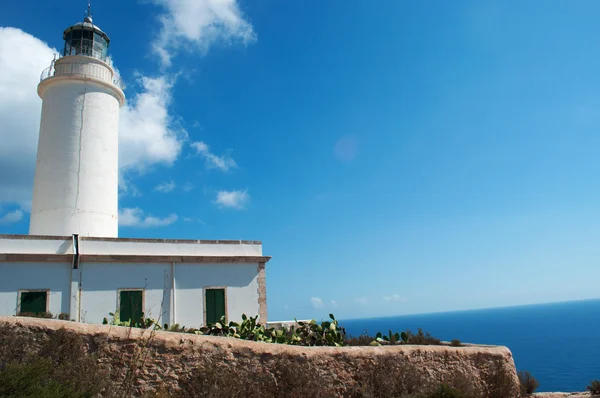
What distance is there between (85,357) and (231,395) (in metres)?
1.90

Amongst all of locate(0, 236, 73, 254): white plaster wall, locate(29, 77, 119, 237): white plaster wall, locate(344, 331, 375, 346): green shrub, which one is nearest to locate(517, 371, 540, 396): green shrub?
locate(344, 331, 375, 346): green shrub

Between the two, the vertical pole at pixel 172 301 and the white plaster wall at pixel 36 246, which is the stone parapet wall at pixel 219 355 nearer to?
the vertical pole at pixel 172 301

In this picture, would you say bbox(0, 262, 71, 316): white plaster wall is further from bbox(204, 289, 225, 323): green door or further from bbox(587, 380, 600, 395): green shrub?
bbox(587, 380, 600, 395): green shrub

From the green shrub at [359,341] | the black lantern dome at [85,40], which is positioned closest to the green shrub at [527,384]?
the green shrub at [359,341]

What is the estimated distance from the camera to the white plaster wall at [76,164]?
15.9 metres

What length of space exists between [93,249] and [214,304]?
4.37 m

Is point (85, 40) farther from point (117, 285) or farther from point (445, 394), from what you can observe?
point (445, 394)

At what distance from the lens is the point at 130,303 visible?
13938mm

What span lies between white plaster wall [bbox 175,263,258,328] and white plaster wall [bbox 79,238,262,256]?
0.52 metres

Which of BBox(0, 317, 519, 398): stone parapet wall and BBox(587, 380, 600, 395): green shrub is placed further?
BBox(587, 380, 600, 395): green shrub

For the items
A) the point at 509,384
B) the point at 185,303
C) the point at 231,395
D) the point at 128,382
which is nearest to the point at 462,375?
the point at 509,384

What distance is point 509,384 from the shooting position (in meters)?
8.49

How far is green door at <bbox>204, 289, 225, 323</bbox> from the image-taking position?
15.0 m

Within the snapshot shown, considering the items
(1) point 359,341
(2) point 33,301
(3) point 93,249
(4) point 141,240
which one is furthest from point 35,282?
(1) point 359,341
